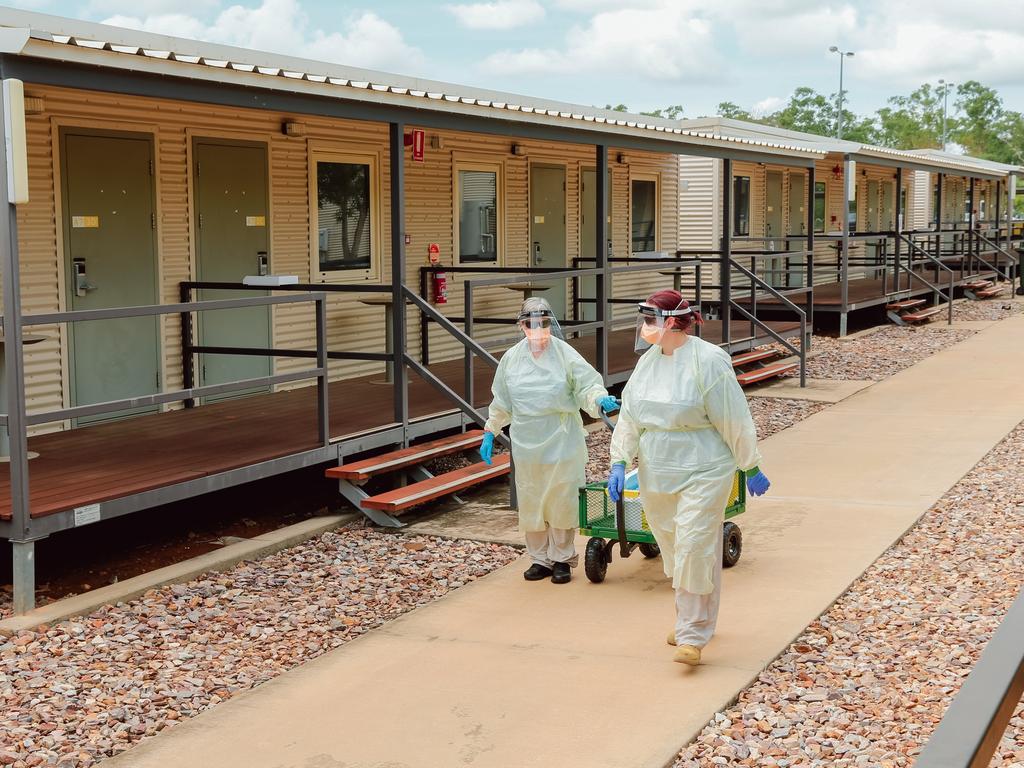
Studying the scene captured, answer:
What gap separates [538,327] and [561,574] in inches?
50.5

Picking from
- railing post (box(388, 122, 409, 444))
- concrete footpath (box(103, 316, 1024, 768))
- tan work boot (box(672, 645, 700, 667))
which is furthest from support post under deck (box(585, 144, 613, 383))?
tan work boot (box(672, 645, 700, 667))

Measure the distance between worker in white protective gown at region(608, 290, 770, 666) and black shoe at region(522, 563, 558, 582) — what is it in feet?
4.93

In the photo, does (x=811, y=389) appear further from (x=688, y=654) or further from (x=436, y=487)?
(x=688, y=654)

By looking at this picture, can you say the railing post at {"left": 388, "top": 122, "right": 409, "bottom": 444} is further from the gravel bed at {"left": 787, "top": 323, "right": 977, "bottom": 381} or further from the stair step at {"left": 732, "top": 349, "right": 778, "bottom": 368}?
the gravel bed at {"left": 787, "top": 323, "right": 977, "bottom": 381}

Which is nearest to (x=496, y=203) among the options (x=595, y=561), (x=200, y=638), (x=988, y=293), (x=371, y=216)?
(x=371, y=216)

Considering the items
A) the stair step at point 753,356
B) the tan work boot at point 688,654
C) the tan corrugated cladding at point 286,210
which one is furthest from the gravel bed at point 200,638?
the stair step at point 753,356

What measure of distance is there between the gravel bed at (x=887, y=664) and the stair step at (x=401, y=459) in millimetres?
2987

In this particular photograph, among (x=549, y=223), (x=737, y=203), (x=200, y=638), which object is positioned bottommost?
(x=200, y=638)

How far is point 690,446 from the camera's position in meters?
5.20

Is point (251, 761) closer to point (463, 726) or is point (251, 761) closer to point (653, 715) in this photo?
point (463, 726)

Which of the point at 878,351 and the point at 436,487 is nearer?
the point at 436,487

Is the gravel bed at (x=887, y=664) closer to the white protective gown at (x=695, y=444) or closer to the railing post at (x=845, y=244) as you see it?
the white protective gown at (x=695, y=444)

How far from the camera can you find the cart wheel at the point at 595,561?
258 inches

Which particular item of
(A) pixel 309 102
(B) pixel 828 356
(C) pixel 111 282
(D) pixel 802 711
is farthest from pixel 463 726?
(B) pixel 828 356
